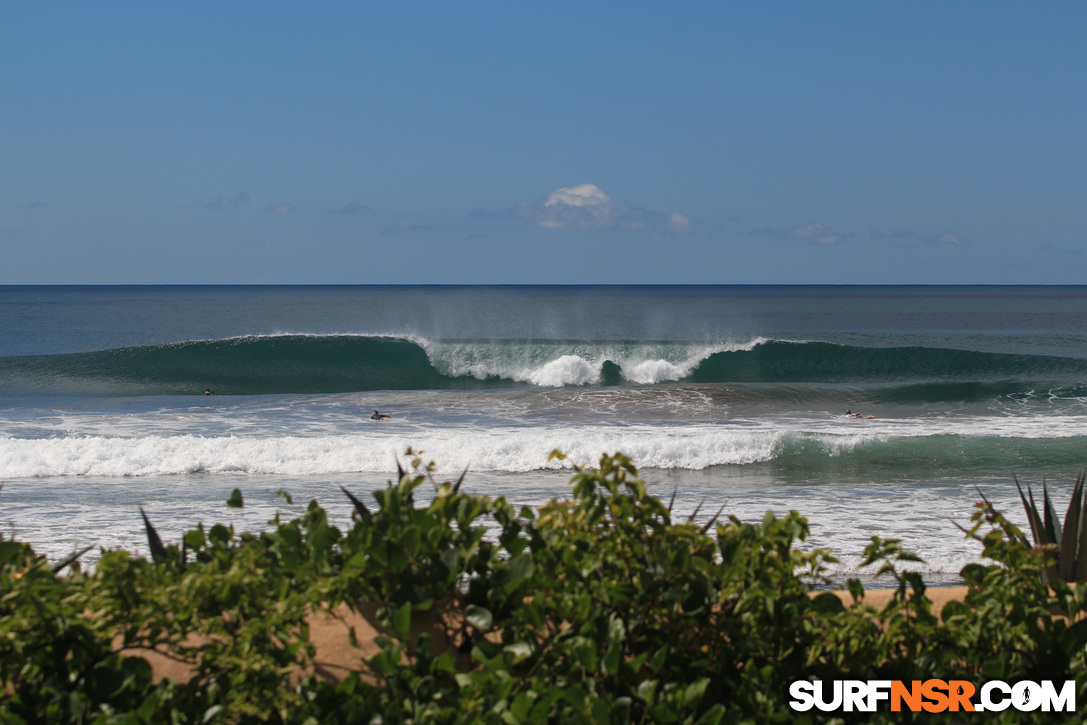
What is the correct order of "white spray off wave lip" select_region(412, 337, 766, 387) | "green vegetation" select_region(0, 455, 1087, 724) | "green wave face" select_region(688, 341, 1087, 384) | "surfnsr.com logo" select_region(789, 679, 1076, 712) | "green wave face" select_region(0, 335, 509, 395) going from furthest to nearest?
"white spray off wave lip" select_region(412, 337, 766, 387) → "green wave face" select_region(688, 341, 1087, 384) → "green wave face" select_region(0, 335, 509, 395) → "surfnsr.com logo" select_region(789, 679, 1076, 712) → "green vegetation" select_region(0, 455, 1087, 724)

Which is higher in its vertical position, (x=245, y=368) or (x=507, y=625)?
(x=245, y=368)

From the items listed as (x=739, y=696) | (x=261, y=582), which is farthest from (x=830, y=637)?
(x=261, y=582)

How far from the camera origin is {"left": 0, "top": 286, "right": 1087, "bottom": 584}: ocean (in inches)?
327

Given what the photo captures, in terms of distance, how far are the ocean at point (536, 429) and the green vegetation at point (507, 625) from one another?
0.72m

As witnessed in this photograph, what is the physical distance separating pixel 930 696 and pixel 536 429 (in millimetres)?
12609

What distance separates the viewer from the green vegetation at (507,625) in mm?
1595

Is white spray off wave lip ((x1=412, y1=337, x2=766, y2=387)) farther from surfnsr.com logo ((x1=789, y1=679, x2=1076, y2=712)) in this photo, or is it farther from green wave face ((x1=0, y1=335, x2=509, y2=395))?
surfnsr.com logo ((x1=789, y1=679, x2=1076, y2=712))

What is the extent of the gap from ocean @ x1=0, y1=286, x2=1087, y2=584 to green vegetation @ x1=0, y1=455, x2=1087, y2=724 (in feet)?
2.37

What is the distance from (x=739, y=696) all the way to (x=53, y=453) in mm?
11724

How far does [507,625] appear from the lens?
6.02ft

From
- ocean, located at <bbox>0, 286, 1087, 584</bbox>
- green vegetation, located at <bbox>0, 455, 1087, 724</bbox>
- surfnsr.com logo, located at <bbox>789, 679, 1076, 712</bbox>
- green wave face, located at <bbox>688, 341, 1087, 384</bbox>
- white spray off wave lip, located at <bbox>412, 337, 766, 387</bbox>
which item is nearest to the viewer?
green vegetation, located at <bbox>0, 455, 1087, 724</bbox>

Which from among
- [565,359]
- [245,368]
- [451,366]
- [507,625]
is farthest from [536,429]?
[245,368]

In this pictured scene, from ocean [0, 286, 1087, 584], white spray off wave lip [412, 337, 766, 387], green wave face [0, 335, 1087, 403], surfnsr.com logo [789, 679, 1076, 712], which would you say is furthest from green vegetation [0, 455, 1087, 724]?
white spray off wave lip [412, 337, 766, 387]

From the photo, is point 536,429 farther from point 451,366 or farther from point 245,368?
point 245,368
